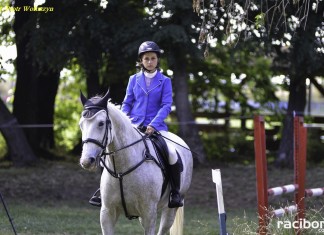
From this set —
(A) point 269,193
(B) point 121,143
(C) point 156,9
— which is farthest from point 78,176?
(B) point 121,143

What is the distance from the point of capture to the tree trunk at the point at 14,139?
17.5 metres

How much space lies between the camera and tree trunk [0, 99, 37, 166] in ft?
57.5

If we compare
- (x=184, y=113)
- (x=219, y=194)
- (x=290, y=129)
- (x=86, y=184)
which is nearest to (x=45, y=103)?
(x=184, y=113)

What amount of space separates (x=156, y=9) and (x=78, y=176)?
4.13 meters

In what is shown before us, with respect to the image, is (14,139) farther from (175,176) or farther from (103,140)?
(103,140)

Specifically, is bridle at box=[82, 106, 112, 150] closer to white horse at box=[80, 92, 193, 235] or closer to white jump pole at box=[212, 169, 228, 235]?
white horse at box=[80, 92, 193, 235]

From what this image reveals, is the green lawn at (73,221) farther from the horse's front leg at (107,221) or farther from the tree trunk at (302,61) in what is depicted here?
the tree trunk at (302,61)

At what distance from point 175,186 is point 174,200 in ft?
0.49

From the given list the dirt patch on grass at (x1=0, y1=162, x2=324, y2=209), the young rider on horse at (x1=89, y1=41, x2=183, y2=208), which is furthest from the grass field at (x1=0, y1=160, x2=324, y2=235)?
the young rider on horse at (x1=89, y1=41, x2=183, y2=208)

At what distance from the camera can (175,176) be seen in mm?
7789

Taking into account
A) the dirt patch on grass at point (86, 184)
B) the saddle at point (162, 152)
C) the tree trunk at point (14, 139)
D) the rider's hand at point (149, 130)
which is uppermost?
the rider's hand at point (149, 130)

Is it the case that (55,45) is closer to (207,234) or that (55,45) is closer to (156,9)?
(156,9)

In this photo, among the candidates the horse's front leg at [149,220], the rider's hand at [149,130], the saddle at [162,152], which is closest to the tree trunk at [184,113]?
the saddle at [162,152]

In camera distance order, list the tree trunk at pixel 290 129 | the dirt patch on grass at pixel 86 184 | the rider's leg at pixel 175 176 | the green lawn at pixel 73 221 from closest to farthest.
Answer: the rider's leg at pixel 175 176
the green lawn at pixel 73 221
the dirt patch on grass at pixel 86 184
the tree trunk at pixel 290 129
